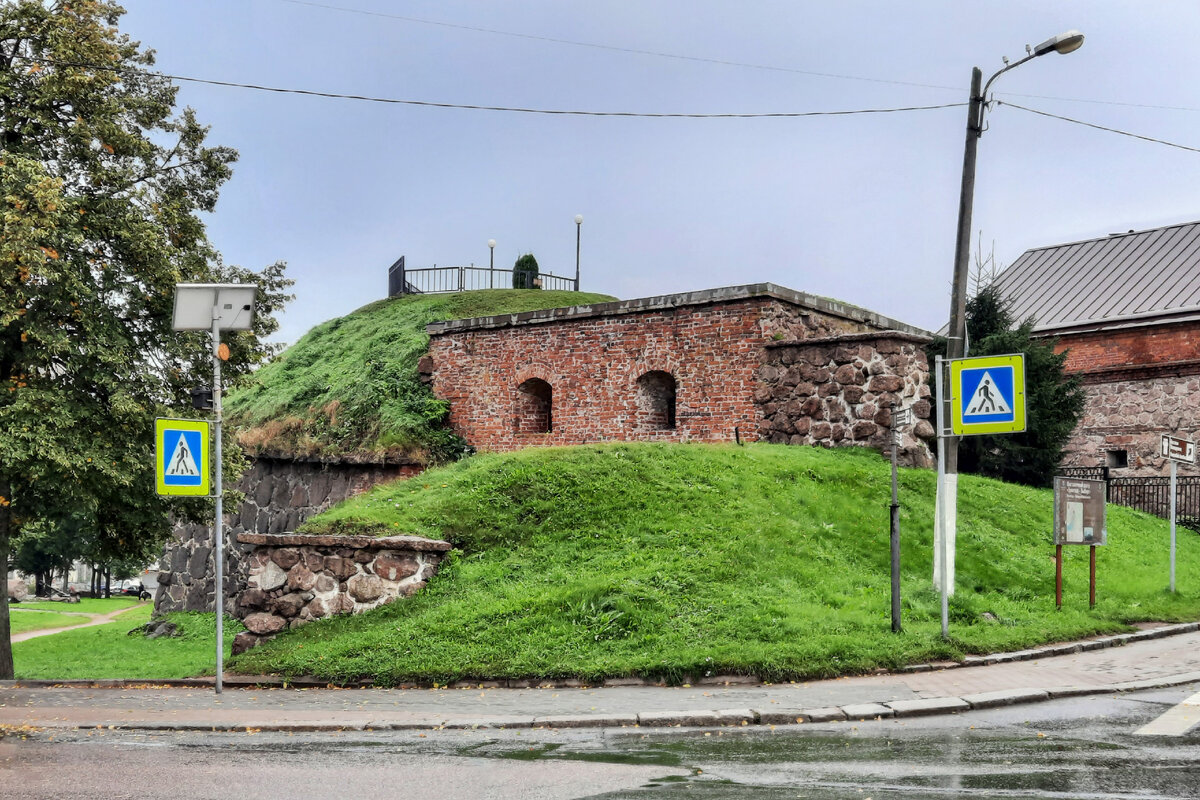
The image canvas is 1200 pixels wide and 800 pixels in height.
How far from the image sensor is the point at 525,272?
122ft

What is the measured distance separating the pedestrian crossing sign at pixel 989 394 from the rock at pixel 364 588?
24.1 feet

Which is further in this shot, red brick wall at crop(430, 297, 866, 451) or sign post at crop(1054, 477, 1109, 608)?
red brick wall at crop(430, 297, 866, 451)

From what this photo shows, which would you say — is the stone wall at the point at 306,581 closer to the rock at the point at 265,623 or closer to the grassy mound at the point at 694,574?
the rock at the point at 265,623

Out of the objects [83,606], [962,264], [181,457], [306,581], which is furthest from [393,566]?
[83,606]

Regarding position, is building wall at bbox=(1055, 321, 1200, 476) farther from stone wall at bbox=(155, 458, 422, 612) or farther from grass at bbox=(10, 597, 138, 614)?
grass at bbox=(10, 597, 138, 614)

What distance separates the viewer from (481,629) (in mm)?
12805

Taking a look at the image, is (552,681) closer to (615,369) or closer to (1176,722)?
(1176,722)

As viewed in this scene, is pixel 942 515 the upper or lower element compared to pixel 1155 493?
upper

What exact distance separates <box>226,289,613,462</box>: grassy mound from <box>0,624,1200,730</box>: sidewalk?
395 inches

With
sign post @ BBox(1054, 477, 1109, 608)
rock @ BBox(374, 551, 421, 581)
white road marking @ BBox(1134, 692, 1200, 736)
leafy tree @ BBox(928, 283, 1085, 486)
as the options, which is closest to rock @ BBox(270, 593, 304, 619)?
rock @ BBox(374, 551, 421, 581)

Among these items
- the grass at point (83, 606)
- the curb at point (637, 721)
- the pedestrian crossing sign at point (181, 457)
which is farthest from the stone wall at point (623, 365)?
the grass at point (83, 606)

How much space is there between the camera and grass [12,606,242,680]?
1820 centimetres

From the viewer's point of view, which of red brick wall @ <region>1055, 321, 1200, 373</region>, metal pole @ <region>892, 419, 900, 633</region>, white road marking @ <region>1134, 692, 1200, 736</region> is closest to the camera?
white road marking @ <region>1134, 692, 1200, 736</region>

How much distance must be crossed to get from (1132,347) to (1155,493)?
16.5 feet
